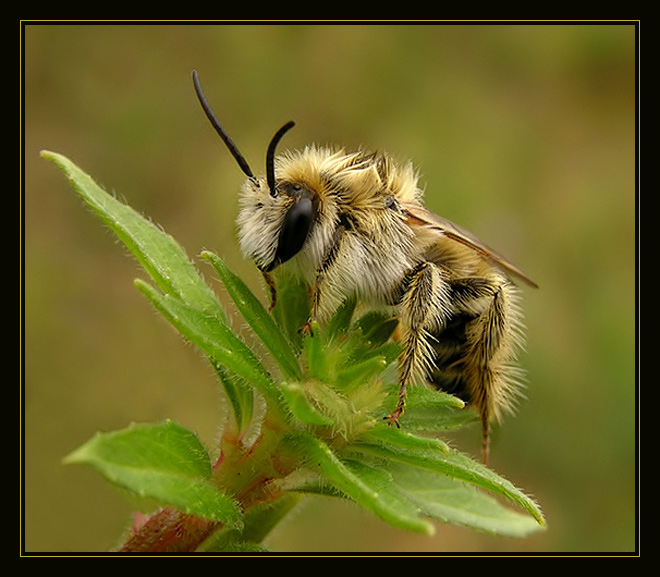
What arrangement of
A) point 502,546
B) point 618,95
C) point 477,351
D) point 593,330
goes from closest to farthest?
point 477,351 → point 502,546 → point 593,330 → point 618,95

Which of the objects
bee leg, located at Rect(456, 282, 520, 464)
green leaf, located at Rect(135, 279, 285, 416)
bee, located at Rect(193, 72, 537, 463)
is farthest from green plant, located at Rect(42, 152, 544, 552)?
bee leg, located at Rect(456, 282, 520, 464)

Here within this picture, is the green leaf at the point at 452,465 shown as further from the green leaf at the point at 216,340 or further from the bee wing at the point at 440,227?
the bee wing at the point at 440,227

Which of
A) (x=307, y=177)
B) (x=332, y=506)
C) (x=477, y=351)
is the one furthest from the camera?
(x=332, y=506)

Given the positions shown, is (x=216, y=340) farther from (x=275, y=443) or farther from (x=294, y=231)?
(x=294, y=231)

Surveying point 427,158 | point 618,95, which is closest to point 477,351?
point 427,158
